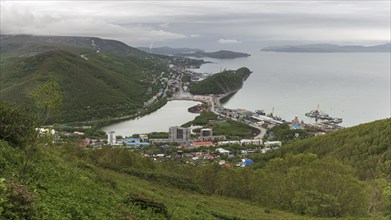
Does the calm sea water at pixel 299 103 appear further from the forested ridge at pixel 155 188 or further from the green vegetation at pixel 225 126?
the forested ridge at pixel 155 188

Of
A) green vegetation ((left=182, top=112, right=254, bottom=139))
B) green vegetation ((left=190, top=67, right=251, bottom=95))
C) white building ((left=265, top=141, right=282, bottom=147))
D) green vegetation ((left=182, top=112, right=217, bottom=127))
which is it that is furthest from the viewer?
green vegetation ((left=190, top=67, right=251, bottom=95))

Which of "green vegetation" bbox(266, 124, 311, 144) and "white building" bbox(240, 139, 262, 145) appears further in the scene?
"green vegetation" bbox(266, 124, 311, 144)

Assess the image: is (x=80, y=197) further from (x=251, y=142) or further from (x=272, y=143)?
(x=272, y=143)

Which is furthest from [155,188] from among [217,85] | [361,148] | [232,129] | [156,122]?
[217,85]

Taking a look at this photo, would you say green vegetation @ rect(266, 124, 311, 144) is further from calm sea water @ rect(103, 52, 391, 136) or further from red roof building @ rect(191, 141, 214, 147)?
calm sea water @ rect(103, 52, 391, 136)

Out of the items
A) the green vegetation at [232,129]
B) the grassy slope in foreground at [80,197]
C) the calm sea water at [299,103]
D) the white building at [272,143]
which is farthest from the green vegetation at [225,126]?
the grassy slope in foreground at [80,197]

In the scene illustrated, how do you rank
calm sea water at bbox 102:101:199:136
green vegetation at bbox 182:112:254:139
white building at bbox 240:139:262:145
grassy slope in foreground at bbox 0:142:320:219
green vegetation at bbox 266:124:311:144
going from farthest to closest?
1. calm sea water at bbox 102:101:199:136
2. green vegetation at bbox 182:112:254:139
3. green vegetation at bbox 266:124:311:144
4. white building at bbox 240:139:262:145
5. grassy slope in foreground at bbox 0:142:320:219

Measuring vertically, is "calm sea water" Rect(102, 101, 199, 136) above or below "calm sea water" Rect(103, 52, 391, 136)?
below

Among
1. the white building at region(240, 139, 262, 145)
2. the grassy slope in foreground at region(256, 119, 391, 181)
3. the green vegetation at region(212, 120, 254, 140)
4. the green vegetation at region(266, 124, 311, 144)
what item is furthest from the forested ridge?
the green vegetation at region(212, 120, 254, 140)

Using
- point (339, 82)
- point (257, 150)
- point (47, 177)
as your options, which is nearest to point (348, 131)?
point (257, 150)
